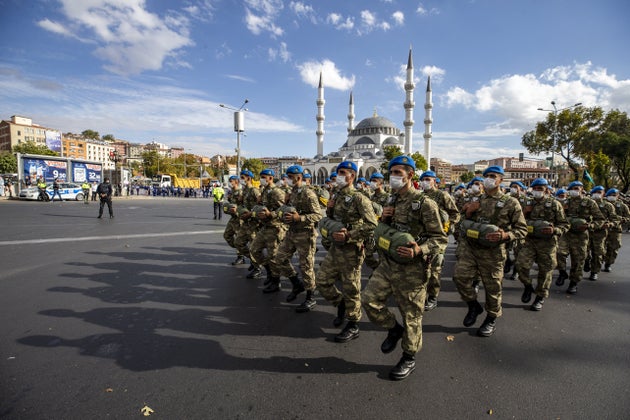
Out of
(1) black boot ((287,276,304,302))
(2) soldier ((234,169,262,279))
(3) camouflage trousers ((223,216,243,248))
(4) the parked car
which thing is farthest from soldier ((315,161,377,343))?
(4) the parked car

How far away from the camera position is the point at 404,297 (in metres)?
3.06

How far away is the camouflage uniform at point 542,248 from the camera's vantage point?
4930mm

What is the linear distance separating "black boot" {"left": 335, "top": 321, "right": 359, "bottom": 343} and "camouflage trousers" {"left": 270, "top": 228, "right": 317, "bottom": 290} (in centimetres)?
102

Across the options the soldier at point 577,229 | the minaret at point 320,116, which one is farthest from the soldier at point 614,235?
the minaret at point 320,116

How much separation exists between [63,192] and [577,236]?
Answer: 3077 cm

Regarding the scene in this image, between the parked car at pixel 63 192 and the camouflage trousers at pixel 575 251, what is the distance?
99.9ft

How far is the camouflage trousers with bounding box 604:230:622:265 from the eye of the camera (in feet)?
23.8

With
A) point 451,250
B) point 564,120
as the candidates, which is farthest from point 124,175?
point 564,120

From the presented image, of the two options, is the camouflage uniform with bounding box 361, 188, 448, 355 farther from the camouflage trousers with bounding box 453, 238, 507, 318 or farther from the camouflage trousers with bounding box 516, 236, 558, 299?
the camouflage trousers with bounding box 516, 236, 558, 299

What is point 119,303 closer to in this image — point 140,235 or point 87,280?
point 87,280

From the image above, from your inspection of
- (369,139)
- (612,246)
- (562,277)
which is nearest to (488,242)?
(562,277)

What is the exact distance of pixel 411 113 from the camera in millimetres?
65188

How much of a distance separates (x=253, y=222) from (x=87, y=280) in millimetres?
3142

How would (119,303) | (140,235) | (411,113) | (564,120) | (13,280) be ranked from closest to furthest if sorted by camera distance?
(119,303), (13,280), (140,235), (564,120), (411,113)
